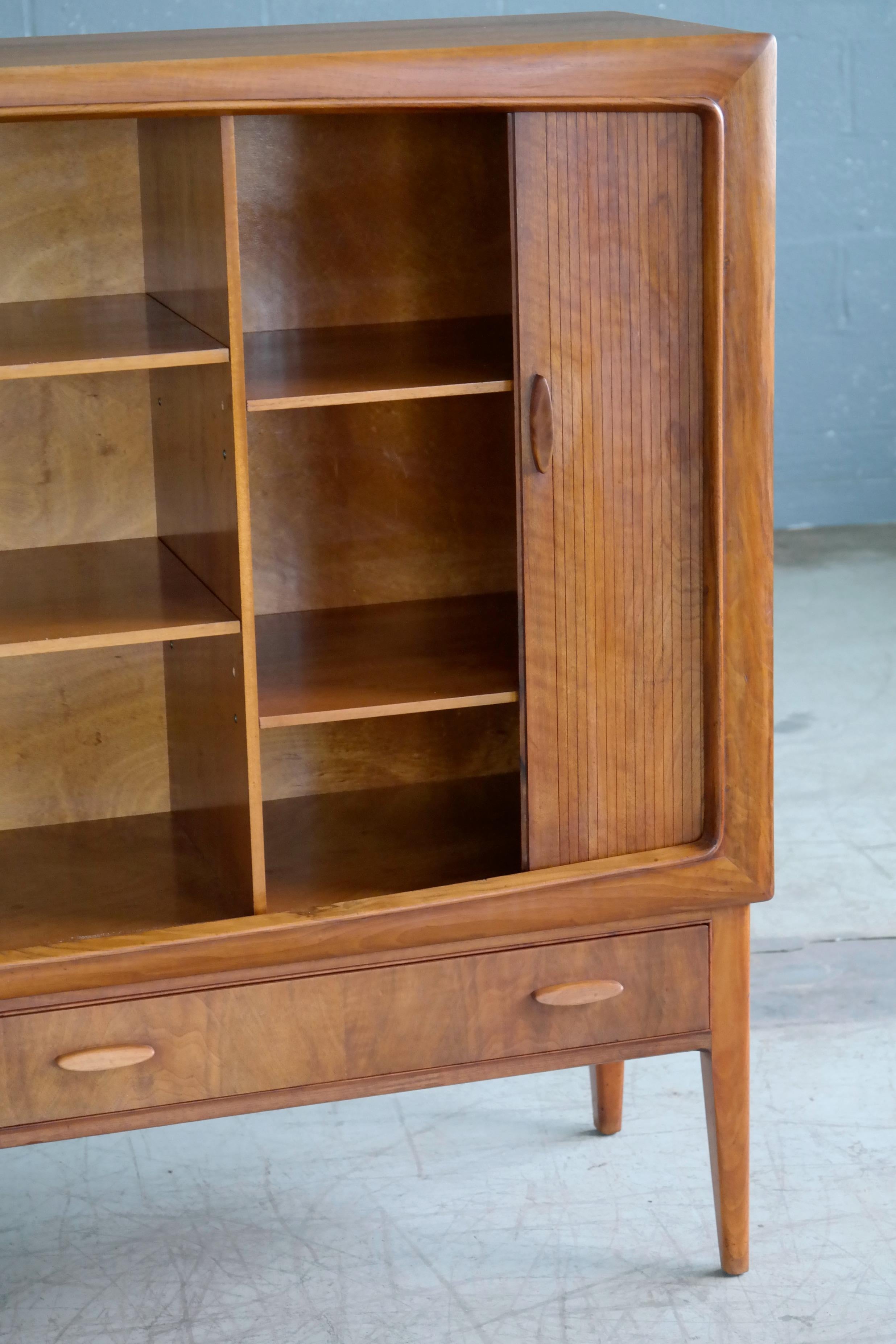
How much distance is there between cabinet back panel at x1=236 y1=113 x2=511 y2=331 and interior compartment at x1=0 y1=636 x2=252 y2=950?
50 centimetres

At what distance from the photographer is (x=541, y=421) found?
1.71 m

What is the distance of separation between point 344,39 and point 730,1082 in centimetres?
130

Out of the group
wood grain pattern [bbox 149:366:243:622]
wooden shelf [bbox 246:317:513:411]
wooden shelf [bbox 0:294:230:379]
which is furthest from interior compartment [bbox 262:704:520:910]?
wooden shelf [bbox 0:294:230:379]

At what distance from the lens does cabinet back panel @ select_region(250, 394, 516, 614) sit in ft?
7.05

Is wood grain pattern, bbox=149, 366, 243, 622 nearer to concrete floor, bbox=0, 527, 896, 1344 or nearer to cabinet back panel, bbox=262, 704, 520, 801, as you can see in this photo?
cabinet back panel, bbox=262, 704, 520, 801

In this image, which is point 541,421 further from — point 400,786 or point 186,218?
point 400,786

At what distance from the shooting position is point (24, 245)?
2.00m

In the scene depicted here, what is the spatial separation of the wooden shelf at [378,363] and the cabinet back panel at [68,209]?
0.67ft

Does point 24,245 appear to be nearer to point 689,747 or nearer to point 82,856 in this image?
point 82,856

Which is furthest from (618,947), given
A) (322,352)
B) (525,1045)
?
(322,352)

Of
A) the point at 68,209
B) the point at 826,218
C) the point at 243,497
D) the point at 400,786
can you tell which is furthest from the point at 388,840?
the point at 826,218

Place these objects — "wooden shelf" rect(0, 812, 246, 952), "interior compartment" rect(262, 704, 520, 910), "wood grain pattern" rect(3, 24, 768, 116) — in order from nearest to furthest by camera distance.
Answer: "wood grain pattern" rect(3, 24, 768, 116) → "wooden shelf" rect(0, 812, 246, 952) → "interior compartment" rect(262, 704, 520, 910)

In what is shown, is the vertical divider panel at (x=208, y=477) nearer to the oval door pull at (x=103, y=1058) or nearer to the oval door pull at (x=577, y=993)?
the oval door pull at (x=103, y=1058)

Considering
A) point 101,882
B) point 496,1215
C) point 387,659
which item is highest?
point 387,659
